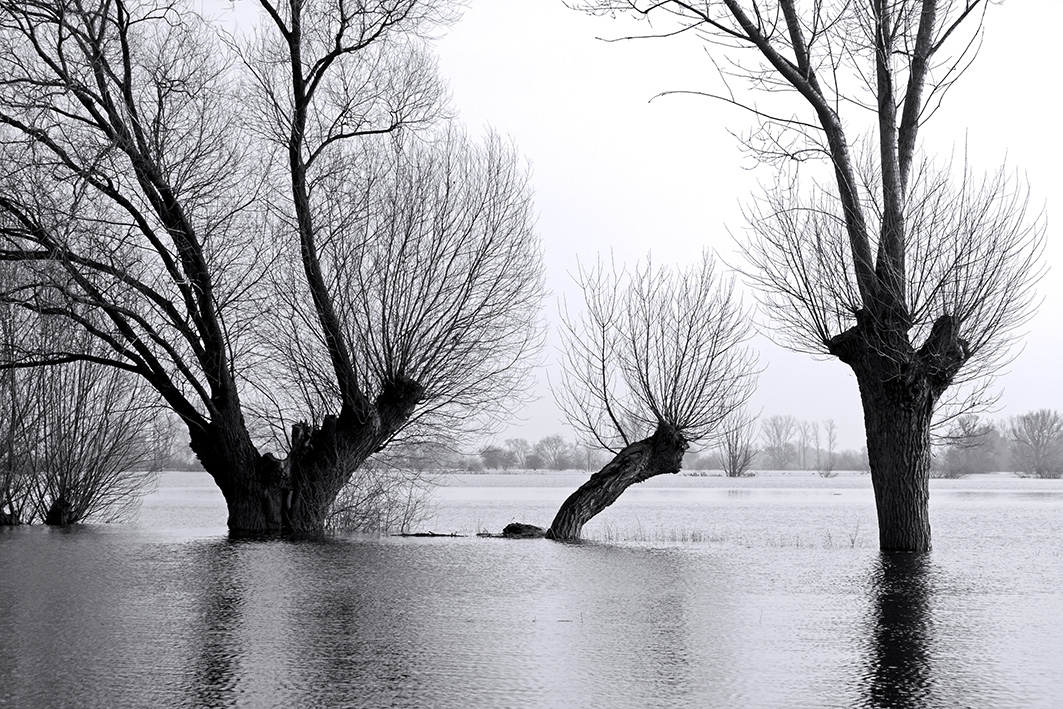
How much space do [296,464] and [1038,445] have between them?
207 feet

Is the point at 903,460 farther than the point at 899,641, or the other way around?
the point at 903,460

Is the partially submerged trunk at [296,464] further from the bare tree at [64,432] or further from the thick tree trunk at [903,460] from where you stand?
the thick tree trunk at [903,460]

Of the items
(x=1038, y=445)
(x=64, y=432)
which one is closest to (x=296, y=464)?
(x=64, y=432)

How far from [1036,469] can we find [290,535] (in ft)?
209

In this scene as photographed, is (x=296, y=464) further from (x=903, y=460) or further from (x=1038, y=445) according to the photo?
(x=1038, y=445)

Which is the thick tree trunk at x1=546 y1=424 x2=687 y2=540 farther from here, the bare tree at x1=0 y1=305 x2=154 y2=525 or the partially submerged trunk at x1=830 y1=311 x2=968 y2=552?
the bare tree at x1=0 y1=305 x2=154 y2=525

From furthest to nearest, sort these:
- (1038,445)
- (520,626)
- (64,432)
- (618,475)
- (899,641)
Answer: (1038,445) → (64,432) → (618,475) → (520,626) → (899,641)

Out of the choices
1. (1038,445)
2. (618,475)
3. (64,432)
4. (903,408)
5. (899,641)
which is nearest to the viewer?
(899,641)

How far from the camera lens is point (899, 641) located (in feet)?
16.8

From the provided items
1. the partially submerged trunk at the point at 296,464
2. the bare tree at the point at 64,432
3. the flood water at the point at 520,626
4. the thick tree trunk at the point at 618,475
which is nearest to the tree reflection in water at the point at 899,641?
the flood water at the point at 520,626

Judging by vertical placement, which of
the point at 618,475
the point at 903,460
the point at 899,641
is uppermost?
the point at 903,460

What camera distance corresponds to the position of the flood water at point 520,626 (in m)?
3.98

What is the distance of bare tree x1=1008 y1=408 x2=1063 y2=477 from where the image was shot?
62.2m

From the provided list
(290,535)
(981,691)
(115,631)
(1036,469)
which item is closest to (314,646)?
(115,631)
